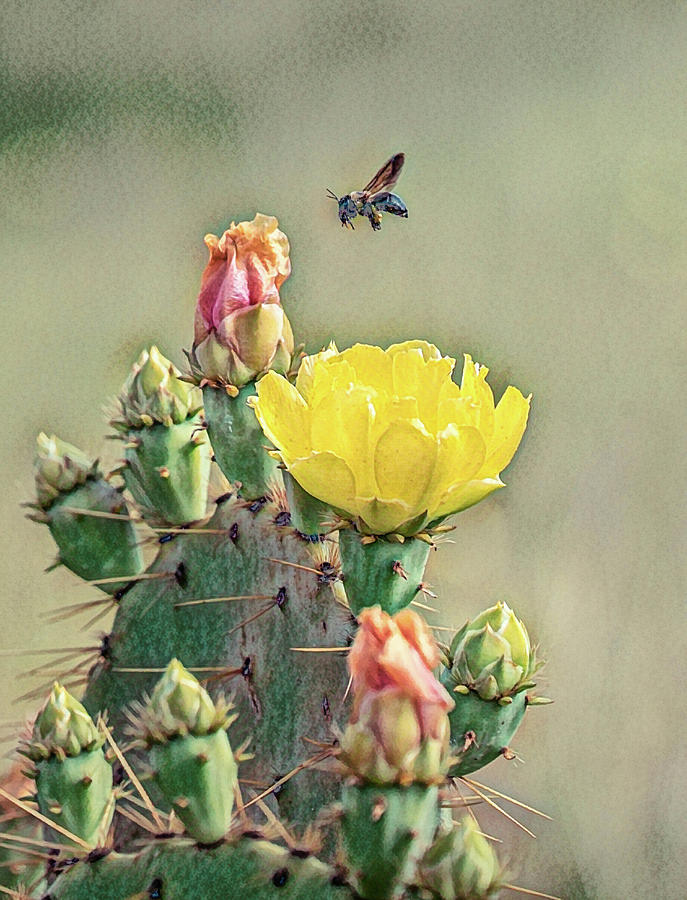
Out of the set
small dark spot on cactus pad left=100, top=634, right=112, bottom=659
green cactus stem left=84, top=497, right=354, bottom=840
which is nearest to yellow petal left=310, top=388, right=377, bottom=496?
green cactus stem left=84, top=497, right=354, bottom=840

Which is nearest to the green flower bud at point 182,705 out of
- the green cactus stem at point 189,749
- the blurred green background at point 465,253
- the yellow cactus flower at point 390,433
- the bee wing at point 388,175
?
the green cactus stem at point 189,749

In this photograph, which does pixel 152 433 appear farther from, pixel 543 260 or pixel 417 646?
pixel 543 260

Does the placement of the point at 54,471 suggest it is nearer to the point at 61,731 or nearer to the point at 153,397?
the point at 153,397

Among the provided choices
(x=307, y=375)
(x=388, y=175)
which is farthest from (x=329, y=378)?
(x=388, y=175)

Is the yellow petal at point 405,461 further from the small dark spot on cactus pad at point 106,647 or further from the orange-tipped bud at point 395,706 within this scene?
the small dark spot on cactus pad at point 106,647

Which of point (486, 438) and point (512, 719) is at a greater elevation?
point (486, 438)

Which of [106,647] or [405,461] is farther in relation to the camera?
[106,647]

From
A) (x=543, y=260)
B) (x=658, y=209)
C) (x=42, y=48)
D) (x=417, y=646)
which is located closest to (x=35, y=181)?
(x=42, y=48)
